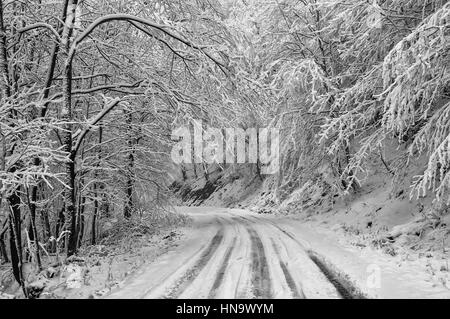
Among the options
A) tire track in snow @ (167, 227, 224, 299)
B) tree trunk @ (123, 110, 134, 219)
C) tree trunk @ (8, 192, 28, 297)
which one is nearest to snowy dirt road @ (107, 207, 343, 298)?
tire track in snow @ (167, 227, 224, 299)

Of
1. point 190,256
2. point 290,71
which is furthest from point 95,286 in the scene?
point 290,71

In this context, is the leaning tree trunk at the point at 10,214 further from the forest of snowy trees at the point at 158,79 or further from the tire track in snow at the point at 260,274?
the tire track in snow at the point at 260,274

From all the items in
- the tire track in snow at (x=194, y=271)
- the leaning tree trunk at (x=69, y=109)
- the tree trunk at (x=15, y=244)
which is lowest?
the tire track in snow at (x=194, y=271)

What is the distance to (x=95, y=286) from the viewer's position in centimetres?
655

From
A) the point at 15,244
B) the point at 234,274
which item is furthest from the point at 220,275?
the point at 15,244

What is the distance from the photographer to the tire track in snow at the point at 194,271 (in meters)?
5.85

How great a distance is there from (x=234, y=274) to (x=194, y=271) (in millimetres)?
924

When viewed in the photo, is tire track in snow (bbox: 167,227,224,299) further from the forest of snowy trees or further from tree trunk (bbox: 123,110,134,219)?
tree trunk (bbox: 123,110,134,219)

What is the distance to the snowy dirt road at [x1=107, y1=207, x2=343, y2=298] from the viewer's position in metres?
5.68

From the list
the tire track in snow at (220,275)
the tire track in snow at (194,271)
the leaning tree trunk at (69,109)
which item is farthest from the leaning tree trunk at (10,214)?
the tire track in snow at (220,275)

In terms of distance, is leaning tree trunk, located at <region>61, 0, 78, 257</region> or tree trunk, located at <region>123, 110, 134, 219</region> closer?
leaning tree trunk, located at <region>61, 0, 78, 257</region>

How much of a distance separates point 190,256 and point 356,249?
14.4 ft

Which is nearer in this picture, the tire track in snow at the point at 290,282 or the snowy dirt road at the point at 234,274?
the tire track in snow at the point at 290,282
